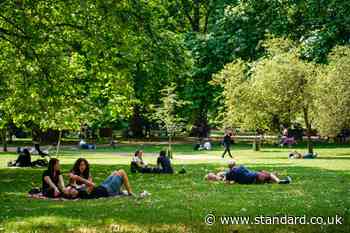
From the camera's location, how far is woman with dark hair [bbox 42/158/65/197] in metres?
16.6

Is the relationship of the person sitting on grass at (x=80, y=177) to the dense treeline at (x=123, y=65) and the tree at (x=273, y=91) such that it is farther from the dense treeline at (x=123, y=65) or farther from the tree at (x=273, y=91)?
the tree at (x=273, y=91)

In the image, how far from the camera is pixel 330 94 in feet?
127

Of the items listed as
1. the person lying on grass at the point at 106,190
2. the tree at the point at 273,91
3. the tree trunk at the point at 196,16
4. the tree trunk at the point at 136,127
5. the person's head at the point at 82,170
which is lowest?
the person lying on grass at the point at 106,190

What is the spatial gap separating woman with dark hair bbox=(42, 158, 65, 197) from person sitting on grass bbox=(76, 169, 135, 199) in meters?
0.56

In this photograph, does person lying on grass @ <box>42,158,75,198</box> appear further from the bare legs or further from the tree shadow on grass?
the bare legs

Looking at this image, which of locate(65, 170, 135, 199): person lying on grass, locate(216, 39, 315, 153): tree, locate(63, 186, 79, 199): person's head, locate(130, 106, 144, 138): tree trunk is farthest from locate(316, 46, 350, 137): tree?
locate(130, 106, 144, 138): tree trunk

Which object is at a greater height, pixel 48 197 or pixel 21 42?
pixel 21 42

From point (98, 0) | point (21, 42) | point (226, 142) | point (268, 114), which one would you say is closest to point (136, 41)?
point (98, 0)

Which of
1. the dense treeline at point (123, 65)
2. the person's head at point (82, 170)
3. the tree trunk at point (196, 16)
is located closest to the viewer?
the person's head at point (82, 170)

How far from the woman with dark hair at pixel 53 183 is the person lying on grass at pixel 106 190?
404 millimetres

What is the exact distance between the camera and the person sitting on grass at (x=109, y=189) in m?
16.2

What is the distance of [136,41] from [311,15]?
26589 millimetres

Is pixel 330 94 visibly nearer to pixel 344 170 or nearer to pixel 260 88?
pixel 260 88

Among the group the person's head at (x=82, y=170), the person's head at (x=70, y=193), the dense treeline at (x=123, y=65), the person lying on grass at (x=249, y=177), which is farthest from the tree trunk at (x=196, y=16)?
the person's head at (x=70, y=193)
